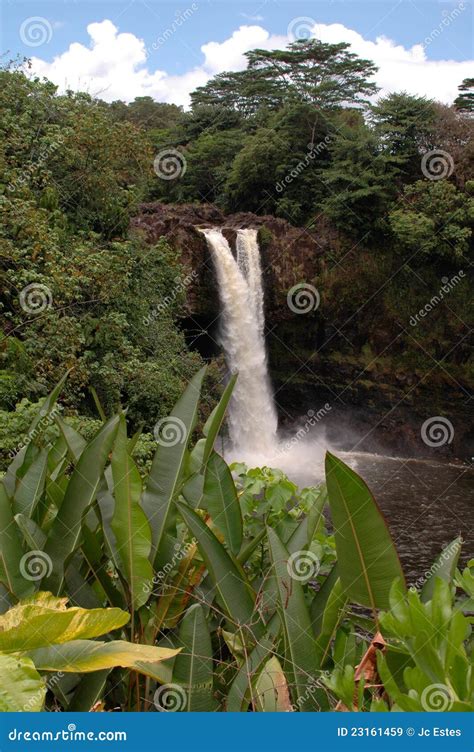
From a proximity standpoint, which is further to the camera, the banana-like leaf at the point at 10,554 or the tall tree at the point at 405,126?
the tall tree at the point at 405,126

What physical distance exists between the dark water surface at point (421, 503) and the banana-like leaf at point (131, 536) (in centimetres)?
843

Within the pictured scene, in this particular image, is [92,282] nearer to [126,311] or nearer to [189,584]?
[126,311]

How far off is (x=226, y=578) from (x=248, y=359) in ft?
50.0

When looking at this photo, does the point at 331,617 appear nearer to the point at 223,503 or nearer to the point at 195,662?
the point at 195,662

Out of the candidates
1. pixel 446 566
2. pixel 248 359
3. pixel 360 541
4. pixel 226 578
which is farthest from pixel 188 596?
pixel 248 359

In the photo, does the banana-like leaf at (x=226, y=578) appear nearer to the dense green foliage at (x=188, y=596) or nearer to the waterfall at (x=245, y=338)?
the dense green foliage at (x=188, y=596)

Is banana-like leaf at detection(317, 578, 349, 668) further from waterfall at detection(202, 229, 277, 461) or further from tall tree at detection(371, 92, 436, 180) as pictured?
tall tree at detection(371, 92, 436, 180)

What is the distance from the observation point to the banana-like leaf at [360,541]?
1416 millimetres

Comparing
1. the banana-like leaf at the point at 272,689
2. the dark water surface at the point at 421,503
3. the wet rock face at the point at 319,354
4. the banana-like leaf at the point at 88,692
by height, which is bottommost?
the banana-like leaf at the point at 88,692

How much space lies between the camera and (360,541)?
4.89ft

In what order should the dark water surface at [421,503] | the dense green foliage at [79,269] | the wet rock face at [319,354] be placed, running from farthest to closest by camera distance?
the wet rock face at [319,354] → the dark water surface at [421,503] → the dense green foliage at [79,269]

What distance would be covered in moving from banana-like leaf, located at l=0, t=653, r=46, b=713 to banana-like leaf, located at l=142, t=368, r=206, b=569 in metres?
0.51

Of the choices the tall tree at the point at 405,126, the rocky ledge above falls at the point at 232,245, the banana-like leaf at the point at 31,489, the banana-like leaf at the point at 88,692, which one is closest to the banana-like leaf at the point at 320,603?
the banana-like leaf at the point at 88,692

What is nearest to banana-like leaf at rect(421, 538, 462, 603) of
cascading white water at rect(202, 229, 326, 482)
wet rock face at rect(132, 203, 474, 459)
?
cascading white water at rect(202, 229, 326, 482)
